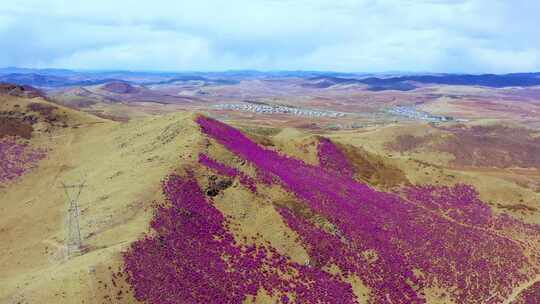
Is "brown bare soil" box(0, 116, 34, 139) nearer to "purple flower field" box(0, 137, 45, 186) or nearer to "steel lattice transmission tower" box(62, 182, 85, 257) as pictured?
"purple flower field" box(0, 137, 45, 186)

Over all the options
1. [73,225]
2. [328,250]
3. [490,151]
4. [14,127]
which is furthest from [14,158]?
[490,151]

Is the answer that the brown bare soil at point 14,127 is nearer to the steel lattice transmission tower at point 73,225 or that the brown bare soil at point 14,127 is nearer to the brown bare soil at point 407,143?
the steel lattice transmission tower at point 73,225

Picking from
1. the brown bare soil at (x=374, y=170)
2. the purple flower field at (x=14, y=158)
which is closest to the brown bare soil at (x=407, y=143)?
the brown bare soil at (x=374, y=170)

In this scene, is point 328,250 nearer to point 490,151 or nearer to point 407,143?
point 407,143

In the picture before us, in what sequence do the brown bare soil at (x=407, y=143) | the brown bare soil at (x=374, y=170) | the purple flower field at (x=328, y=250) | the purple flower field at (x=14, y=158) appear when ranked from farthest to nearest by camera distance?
the brown bare soil at (x=407, y=143) < the brown bare soil at (x=374, y=170) < the purple flower field at (x=14, y=158) < the purple flower field at (x=328, y=250)

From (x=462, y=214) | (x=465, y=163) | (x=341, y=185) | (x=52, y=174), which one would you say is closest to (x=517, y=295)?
(x=462, y=214)

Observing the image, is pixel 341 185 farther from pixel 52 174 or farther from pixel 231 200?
pixel 52 174

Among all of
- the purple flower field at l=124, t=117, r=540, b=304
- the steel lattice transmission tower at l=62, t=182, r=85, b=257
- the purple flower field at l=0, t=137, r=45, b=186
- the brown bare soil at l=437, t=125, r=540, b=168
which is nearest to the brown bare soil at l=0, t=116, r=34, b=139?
the purple flower field at l=0, t=137, r=45, b=186
